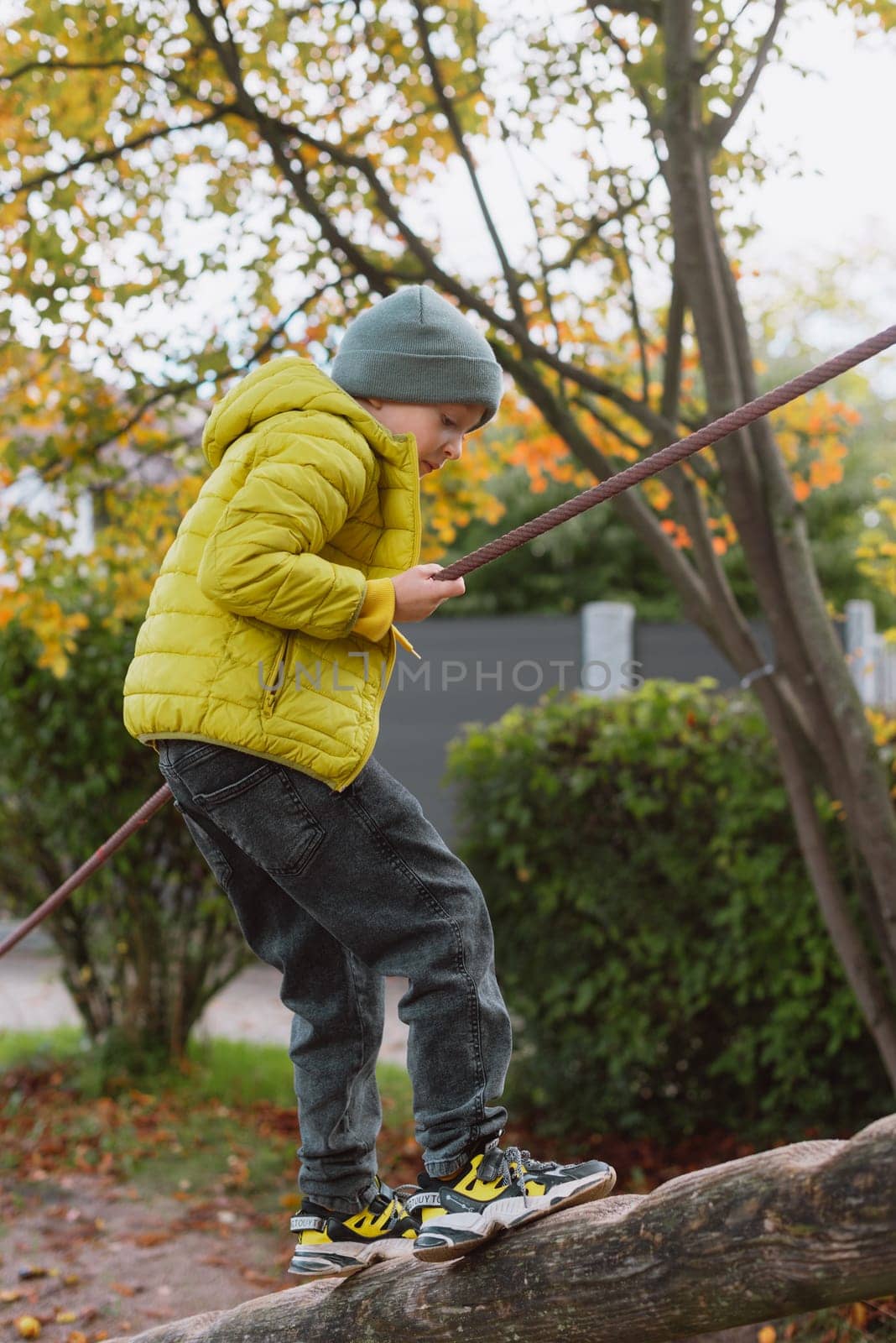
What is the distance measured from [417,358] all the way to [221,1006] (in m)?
6.27

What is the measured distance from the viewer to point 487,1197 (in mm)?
1977

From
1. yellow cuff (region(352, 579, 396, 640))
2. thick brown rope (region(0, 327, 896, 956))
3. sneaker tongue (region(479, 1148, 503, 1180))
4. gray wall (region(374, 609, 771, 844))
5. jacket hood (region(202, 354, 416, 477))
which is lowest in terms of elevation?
→ sneaker tongue (region(479, 1148, 503, 1180))

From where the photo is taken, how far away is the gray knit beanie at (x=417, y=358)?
2041mm

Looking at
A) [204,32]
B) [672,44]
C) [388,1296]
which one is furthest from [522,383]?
[388,1296]

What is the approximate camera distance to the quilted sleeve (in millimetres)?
1858

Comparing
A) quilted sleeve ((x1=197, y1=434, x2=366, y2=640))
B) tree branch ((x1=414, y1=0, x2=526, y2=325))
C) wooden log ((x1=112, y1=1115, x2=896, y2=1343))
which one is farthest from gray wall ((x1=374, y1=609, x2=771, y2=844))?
quilted sleeve ((x1=197, y1=434, x2=366, y2=640))

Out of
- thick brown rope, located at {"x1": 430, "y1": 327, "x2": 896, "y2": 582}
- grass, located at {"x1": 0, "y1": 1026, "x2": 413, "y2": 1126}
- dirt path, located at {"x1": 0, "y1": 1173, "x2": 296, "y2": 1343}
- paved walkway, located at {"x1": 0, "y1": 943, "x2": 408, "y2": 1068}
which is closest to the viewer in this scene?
thick brown rope, located at {"x1": 430, "y1": 327, "x2": 896, "y2": 582}

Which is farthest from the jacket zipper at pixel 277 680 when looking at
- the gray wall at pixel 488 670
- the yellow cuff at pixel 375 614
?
the gray wall at pixel 488 670

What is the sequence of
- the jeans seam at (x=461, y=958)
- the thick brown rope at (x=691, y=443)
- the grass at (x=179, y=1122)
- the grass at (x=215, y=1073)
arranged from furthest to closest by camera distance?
1. the grass at (x=215, y=1073)
2. the grass at (x=179, y=1122)
3. the jeans seam at (x=461, y=958)
4. the thick brown rope at (x=691, y=443)

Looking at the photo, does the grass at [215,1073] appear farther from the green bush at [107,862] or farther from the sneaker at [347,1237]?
the sneaker at [347,1237]

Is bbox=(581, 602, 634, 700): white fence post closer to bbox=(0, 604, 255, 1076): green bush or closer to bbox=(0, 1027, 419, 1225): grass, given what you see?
bbox=(0, 1027, 419, 1225): grass

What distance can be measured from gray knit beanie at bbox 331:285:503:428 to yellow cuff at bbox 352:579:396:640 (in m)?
0.33

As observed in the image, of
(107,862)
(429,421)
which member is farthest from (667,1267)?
(107,862)

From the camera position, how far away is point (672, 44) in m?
3.53
